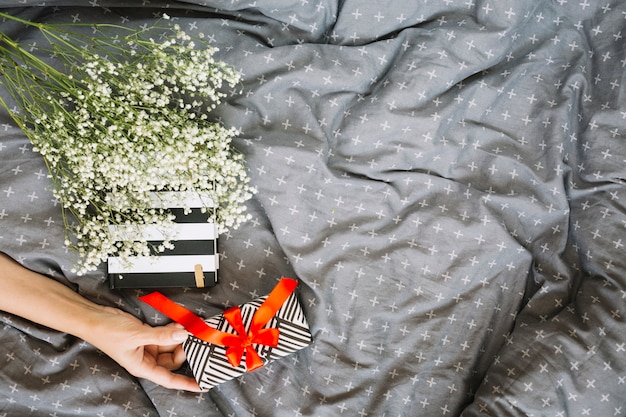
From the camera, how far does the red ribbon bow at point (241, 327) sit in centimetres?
134

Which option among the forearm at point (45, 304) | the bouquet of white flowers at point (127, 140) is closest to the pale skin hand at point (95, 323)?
the forearm at point (45, 304)

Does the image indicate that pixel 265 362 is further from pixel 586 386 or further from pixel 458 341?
pixel 586 386

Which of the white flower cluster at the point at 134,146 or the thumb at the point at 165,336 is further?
the thumb at the point at 165,336

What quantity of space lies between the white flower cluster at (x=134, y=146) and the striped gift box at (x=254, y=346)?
24 cm

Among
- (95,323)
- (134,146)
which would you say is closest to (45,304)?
(95,323)

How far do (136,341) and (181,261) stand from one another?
0.22 m

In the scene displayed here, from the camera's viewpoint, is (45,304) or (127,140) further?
(45,304)

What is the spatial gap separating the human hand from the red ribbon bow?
0.04 metres

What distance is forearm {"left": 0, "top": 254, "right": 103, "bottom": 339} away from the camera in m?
1.37

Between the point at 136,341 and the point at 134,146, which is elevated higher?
the point at 134,146

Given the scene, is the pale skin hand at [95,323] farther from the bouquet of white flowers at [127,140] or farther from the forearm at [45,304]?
the bouquet of white flowers at [127,140]

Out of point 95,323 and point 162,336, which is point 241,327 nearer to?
point 162,336

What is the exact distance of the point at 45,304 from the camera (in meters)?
1.38

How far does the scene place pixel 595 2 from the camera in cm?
143
